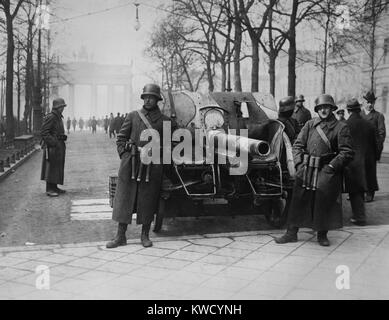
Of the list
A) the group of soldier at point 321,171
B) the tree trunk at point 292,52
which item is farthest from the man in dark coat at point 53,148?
the tree trunk at point 292,52

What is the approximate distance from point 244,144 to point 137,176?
141cm

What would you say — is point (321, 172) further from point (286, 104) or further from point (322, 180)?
point (286, 104)

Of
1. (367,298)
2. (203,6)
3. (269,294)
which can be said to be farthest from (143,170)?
(203,6)

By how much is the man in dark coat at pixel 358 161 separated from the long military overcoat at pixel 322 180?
181 cm

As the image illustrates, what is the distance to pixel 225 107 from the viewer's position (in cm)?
984

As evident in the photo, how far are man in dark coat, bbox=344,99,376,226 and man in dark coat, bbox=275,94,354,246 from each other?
71.7 inches

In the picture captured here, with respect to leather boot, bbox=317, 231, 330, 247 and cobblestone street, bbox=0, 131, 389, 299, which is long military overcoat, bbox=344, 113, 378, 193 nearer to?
cobblestone street, bbox=0, 131, 389, 299

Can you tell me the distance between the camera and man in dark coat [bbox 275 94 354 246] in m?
6.95

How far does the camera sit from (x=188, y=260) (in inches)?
250

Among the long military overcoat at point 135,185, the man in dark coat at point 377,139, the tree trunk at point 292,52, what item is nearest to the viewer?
the long military overcoat at point 135,185

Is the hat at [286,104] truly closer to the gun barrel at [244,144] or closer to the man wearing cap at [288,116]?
the man wearing cap at [288,116]

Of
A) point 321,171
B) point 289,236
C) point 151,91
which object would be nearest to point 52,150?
point 151,91

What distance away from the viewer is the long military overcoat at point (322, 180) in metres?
6.95

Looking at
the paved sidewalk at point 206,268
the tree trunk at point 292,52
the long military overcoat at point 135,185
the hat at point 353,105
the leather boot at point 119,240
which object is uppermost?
the tree trunk at point 292,52
